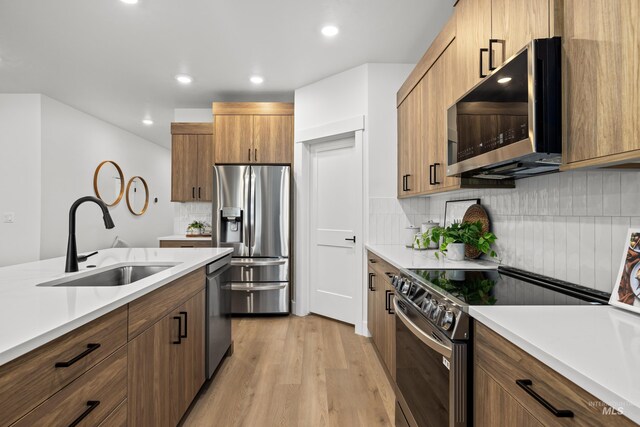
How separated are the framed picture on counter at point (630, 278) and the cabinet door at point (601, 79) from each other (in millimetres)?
339

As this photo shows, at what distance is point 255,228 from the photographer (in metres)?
3.88

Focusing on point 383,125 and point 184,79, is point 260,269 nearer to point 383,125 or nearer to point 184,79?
point 383,125

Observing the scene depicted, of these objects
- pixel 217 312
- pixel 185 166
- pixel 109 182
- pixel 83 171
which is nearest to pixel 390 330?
pixel 217 312

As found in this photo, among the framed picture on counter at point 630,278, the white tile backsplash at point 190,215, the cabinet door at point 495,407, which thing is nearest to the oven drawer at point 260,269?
the white tile backsplash at point 190,215

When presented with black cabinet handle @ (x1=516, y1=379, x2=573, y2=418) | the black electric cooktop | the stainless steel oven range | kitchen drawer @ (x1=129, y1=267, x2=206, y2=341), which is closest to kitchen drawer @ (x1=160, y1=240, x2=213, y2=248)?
kitchen drawer @ (x1=129, y1=267, x2=206, y2=341)

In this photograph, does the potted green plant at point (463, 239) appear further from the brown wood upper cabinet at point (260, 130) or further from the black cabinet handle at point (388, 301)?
the brown wood upper cabinet at point (260, 130)

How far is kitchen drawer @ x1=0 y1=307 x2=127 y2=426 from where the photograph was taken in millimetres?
742

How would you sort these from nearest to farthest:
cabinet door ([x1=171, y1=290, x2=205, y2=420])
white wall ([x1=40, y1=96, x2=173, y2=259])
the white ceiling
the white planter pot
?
cabinet door ([x1=171, y1=290, x2=205, y2=420])
the white planter pot
the white ceiling
white wall ([x1=40, y1=96, x2=173, y2=259])

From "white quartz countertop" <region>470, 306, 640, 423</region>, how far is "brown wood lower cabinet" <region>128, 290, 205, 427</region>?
1270mm

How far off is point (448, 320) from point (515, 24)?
1196 mm

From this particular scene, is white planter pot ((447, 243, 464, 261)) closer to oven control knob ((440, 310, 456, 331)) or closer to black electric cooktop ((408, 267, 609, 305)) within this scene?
black electric cooktop ((408, 267, 609, 305))

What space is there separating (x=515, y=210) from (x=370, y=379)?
153 cm

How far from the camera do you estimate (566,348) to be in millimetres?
753

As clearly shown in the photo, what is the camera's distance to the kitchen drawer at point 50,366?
29.2 inches
